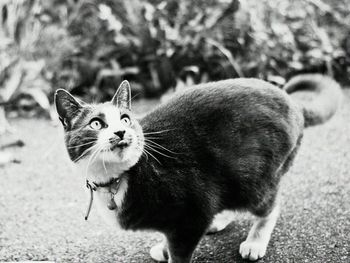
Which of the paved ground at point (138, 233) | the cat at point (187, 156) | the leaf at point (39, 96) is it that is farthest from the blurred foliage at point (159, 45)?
the cat at point (187, 156)

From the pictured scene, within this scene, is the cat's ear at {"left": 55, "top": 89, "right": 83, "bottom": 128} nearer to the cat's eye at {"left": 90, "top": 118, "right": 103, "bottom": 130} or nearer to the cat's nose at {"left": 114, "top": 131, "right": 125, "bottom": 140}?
the cat's eye at {"left": 90, "top": 118, "right": 103, "bottom": 130}

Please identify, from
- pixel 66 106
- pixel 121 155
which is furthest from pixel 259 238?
pixel 66 106

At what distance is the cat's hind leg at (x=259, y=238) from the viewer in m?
2.39

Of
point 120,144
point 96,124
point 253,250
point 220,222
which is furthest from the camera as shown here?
point 220,222

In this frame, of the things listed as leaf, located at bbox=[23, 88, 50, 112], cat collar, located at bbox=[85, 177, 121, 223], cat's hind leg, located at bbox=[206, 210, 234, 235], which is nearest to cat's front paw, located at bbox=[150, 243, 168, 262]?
cat's hind leg, located at bbox=[206, 210, 234, 235]

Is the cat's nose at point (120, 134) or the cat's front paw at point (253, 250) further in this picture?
the cat's front paw at point (253, 250)

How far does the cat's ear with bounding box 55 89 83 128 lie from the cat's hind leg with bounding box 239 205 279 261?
118 cm

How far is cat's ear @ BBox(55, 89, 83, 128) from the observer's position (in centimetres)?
213

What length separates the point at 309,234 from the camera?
2.58 meters

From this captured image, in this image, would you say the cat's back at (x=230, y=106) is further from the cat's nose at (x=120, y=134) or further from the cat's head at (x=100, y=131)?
the cat's nose at (x=120, y=134)

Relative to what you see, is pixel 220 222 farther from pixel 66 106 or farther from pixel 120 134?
pixel 66 106

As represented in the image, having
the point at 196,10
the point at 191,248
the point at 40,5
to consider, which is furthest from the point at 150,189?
the point at 40,5

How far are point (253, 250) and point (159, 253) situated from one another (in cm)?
53

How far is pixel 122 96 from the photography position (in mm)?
2297
